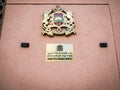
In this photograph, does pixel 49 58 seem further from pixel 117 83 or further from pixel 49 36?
pixel 117 83

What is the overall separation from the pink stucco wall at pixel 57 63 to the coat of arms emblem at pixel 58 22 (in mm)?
108

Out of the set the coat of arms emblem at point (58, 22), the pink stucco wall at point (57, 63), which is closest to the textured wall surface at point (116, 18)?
the pink stucco wall at point (57, 63)

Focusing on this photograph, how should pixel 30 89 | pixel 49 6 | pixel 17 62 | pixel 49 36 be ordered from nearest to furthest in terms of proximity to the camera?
pixel 30 89 < pixel 17 62 < pixel 49 36 < pixel 49 6

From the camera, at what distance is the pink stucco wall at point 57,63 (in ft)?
10.2

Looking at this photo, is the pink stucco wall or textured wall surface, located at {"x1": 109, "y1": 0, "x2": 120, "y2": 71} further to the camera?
textured wall surface, located at {"x1": 109, "y1": 0, "x2": 120, "y2": 71}

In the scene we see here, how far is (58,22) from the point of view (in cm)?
358

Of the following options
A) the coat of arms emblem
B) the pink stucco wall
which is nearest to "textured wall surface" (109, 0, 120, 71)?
the pink stucco wall

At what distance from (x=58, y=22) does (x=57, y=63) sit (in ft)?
2.81

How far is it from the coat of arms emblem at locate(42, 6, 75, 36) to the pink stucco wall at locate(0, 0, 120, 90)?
0.11 metres

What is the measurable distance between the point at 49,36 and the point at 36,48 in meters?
0.35

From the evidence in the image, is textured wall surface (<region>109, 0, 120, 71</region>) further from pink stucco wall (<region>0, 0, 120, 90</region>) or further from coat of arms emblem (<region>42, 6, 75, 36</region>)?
coat of arms emblem (<region>42, 6, 75, 36</region>)

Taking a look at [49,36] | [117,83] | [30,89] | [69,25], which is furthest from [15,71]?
[117,83]

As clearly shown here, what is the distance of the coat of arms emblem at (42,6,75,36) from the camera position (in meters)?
3.47

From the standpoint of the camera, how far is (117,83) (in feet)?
10.2
